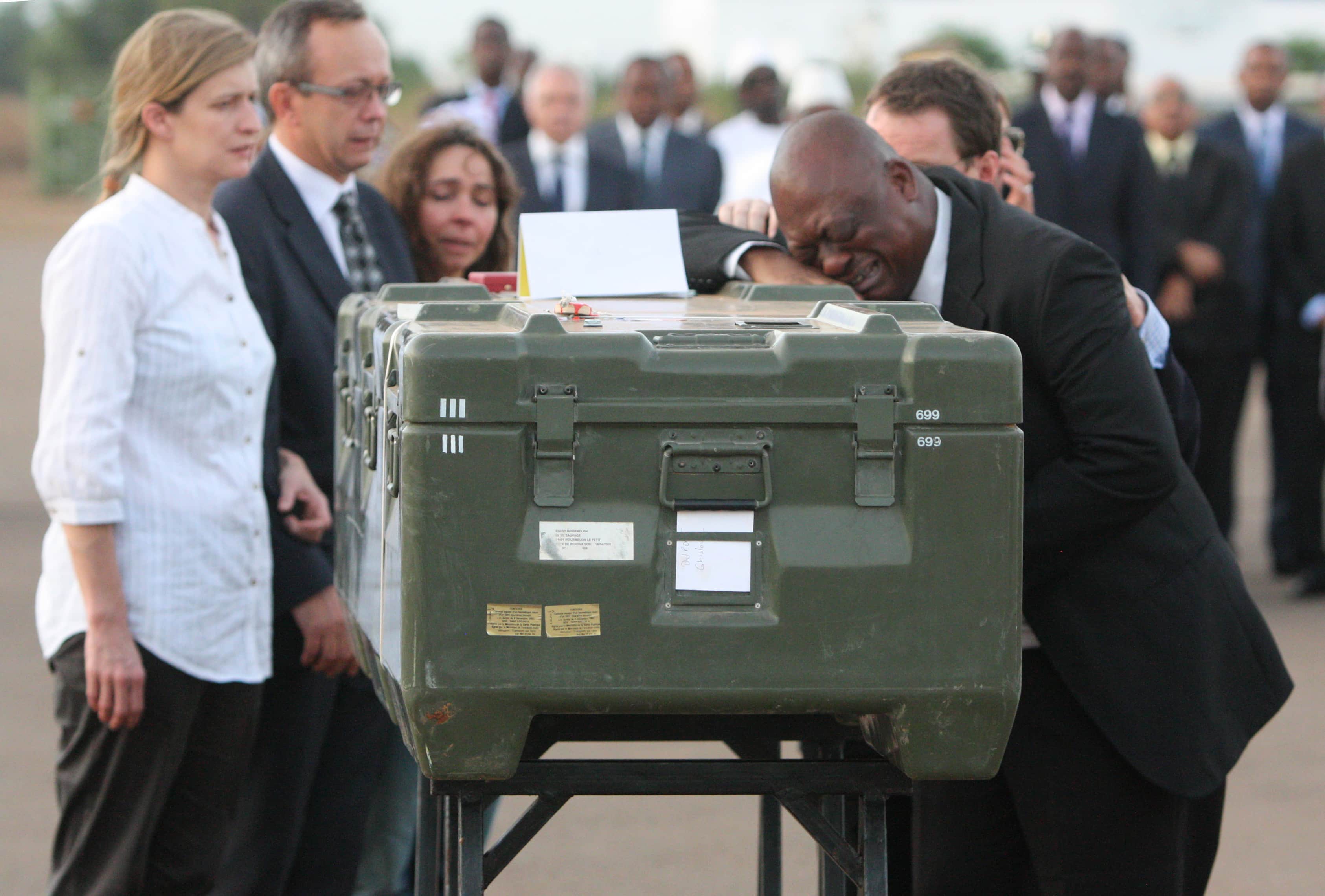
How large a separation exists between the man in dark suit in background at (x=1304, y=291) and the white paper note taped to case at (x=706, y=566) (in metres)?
6.93

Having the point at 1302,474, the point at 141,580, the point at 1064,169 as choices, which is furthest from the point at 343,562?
the point at 1302,474

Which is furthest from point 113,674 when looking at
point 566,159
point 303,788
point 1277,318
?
point 1277,318

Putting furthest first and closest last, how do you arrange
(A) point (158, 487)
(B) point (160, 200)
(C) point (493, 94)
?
(C) point (493, 94)
(B) point (160, 200)
(A) point (158, 487)

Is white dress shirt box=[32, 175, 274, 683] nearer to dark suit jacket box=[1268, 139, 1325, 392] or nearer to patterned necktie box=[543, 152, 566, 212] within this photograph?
patterned necktie box=[543, 152, 566, 212]

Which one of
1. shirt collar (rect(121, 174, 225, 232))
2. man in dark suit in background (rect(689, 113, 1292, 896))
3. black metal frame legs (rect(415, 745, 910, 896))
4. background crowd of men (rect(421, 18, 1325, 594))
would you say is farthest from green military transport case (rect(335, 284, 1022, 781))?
background crowd of men (rect(421, 18, 1325, 594))

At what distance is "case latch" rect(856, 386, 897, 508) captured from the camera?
7.05 ft

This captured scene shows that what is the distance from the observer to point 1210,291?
29.1ft

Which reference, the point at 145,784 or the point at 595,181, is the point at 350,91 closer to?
the point at 145,784

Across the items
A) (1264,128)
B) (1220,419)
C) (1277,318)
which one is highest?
(1264,128)

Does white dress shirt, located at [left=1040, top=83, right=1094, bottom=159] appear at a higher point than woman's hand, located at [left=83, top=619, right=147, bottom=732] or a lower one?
higher

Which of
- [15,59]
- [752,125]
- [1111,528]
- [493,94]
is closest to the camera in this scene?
[1111,528]

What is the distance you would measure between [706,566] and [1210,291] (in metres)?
7.38

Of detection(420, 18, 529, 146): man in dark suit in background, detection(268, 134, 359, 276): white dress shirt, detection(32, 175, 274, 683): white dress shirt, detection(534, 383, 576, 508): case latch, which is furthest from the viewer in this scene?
detection(420, 18, 529, 146): man in dark suit in background

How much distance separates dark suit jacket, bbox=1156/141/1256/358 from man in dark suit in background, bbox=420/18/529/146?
12.2 ft
